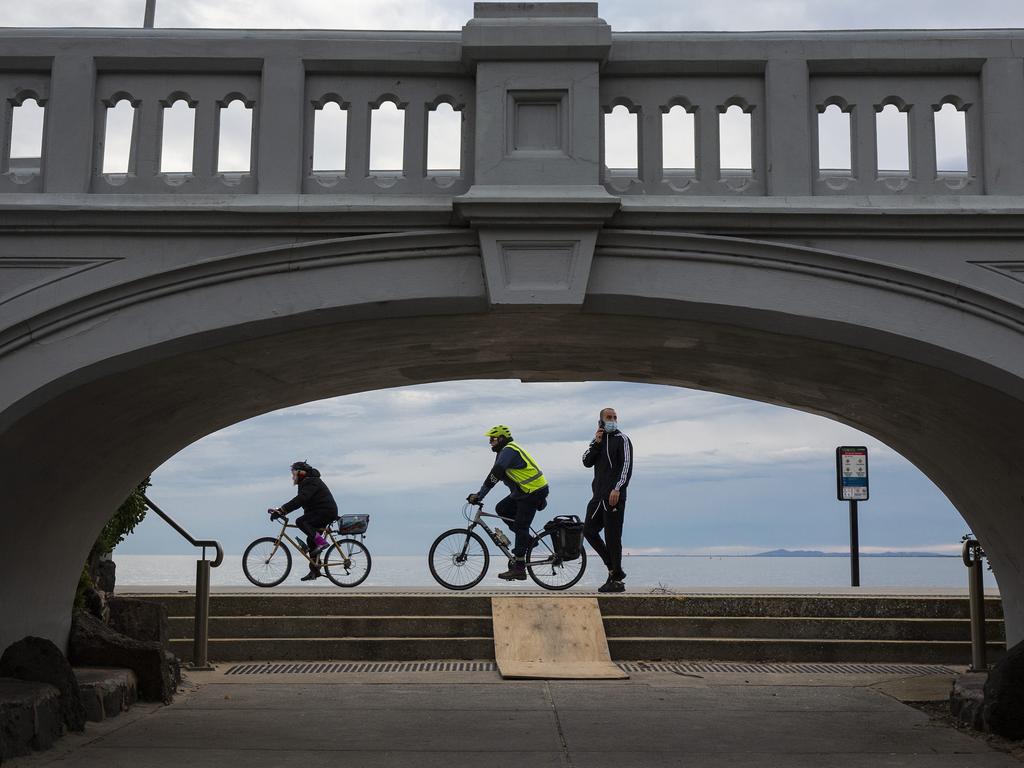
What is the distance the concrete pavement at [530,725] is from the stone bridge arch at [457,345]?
1.29 metres

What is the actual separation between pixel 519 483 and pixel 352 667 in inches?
104

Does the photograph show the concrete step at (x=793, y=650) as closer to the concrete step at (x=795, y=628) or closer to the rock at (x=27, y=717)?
the concrete step at (x=795, y=628)

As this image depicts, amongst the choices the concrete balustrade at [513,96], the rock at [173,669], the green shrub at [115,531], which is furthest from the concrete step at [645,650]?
the concrete balustrade at [513,96]

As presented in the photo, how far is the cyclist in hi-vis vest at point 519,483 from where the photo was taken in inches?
499

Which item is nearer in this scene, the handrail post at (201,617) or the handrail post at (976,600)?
the handrail post at (976,600)

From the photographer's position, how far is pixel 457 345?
8.25 metres

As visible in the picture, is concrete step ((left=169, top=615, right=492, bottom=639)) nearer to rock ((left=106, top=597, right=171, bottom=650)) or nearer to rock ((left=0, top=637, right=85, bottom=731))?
rock ((left=106, top=597, right=171, bottom=650))

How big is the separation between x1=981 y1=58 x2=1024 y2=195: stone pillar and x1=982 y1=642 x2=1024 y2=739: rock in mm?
2928

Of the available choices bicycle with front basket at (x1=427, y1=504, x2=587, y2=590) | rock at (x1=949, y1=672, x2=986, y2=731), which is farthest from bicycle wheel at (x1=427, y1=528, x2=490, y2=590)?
rock at (x1=949, y1=672, x2=986, y2=731)

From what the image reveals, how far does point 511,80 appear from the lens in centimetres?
657

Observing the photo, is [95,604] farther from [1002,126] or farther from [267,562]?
[1002,126]

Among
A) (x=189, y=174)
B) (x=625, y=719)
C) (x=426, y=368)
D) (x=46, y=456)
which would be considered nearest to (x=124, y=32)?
(x=189, y=174)

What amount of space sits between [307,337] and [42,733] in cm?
278

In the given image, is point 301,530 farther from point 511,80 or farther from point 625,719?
point 511,80
